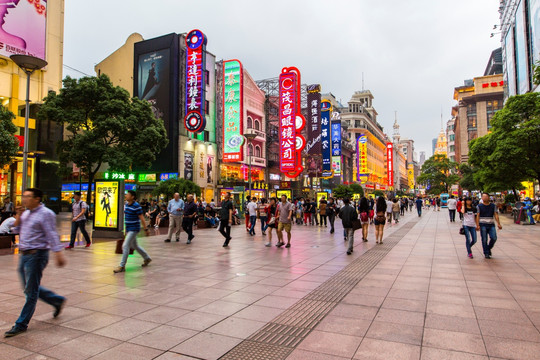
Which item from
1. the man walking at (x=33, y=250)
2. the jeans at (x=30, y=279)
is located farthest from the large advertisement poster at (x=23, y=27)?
the jeans at (x=30, y=279)

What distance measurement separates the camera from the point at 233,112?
4034 centimetres

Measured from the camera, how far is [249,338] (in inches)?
168

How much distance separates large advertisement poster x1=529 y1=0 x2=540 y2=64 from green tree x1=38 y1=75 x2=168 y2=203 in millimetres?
37071

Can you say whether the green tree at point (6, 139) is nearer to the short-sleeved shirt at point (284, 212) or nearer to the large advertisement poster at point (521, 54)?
the short-sleeved shirt at point (284, 212)

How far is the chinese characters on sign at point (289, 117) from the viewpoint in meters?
43.2

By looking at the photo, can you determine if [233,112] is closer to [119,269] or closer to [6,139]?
[6,139]

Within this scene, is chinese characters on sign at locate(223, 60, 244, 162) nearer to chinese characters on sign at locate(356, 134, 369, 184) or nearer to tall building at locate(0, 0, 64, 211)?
tall building at locate(0, 0, 64, 211)

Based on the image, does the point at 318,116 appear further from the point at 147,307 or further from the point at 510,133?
the point at 147,307

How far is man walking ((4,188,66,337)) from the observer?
14.3 ft

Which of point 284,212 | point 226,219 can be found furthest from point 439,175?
point 226,219

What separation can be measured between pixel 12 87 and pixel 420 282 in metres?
34.1

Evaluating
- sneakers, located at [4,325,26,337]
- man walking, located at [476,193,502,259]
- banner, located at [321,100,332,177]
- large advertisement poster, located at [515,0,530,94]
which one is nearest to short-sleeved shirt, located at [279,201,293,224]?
man walking, located at [476,193,502,259]

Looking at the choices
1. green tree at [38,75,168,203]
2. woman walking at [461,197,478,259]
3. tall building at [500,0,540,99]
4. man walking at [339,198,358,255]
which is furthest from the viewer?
tall building at [500,0,540,99]

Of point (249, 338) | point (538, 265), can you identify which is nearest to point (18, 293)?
point (249, 338)
